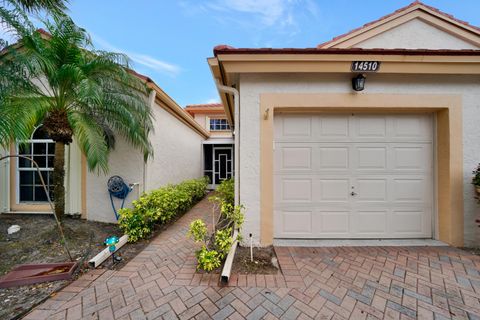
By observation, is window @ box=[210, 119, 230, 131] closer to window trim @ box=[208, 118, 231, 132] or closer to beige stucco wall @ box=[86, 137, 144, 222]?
window trim @ box=[208, 118, 231, 132]

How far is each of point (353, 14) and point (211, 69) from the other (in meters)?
6.68

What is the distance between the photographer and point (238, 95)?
384 cm

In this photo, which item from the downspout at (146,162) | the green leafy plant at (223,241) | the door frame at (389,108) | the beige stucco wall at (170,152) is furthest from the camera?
the beige stucco wall at (170,152)

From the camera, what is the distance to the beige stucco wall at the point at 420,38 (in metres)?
6.16

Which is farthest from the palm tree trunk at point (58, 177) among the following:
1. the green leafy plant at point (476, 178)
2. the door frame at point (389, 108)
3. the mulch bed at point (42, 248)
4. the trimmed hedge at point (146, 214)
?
the green leafy plant at point (476, 178)

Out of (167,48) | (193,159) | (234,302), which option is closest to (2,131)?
(234,302)

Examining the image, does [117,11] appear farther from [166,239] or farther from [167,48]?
[166,239]

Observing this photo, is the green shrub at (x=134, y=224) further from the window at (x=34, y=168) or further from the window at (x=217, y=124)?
the window at (x=217, y=124)

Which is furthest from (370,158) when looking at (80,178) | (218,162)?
(218,162)

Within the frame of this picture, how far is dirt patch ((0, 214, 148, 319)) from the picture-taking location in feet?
8.10

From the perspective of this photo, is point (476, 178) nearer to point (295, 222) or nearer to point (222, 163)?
point (295, 222)

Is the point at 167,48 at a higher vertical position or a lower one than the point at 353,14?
higher

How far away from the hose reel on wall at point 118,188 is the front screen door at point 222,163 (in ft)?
24.9

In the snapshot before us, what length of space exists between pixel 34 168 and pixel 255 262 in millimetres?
6679
